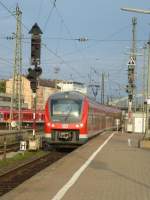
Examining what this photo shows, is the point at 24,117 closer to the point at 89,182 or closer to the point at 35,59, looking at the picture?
the point at 35,59

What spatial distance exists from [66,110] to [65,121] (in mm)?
691

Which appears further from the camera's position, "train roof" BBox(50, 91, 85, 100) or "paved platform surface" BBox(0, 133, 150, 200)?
"train roof" BBox(50, 91, 85, 100)

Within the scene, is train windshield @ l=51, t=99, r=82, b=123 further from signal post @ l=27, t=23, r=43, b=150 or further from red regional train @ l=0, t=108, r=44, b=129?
red regional train @ l=0, t=108, r=44, b=129

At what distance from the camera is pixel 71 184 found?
1251 cm

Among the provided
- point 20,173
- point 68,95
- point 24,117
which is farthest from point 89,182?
point 24,117

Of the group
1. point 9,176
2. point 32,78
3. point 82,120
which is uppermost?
point 32,78

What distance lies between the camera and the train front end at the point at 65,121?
29.4 metres

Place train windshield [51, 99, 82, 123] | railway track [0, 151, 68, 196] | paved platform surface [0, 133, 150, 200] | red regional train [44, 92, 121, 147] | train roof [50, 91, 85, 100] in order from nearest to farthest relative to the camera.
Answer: paved platform surface [0, 133, 150, 200]
railway track [0, 151, 68, 196]
red regional train [44, 92, 121, 147]
train windshield [51, 99, 82, 123]
train roof [50, 91, 85, 100]

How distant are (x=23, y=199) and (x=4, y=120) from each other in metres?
67.8

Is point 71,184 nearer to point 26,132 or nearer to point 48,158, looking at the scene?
point 48,158

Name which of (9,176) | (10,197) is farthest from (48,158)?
(10,197)

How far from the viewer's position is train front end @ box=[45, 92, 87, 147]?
96.4 feet

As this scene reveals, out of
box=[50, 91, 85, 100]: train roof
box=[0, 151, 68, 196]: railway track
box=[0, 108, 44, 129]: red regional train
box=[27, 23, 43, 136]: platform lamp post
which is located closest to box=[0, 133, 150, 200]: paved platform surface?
box=[0, 151, 68, 196]: railway track

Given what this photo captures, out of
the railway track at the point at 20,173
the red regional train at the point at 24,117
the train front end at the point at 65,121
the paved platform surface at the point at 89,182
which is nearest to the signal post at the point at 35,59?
the train front end at the point at 65,121
